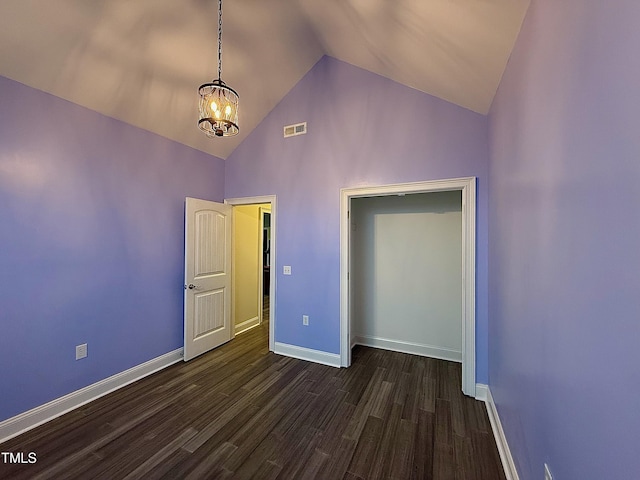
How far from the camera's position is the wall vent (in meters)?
3.33

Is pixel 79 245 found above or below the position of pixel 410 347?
above

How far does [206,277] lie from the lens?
3486 mm

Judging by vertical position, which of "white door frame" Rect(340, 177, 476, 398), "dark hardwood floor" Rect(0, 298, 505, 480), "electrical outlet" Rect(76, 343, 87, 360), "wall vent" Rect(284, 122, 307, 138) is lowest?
"dark hardwood floor" Rect(0, 298, 505, 480)

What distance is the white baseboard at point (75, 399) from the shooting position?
2.00m

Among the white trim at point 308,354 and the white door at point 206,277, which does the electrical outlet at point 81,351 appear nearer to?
the white door at point 206,277

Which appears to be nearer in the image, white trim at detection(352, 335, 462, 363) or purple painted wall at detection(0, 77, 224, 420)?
purple painted wall at detection(0, 77, 224, 420)

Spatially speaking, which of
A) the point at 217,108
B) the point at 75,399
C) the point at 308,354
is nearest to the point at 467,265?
the point at 308,354

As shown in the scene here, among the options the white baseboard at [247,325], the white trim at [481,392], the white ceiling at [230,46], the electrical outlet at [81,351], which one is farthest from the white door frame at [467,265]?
the electrical outlet at [81,351]

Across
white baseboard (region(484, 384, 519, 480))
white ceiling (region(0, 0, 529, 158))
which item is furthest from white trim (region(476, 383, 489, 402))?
white ceiling (region(0, 0, 529, 158))

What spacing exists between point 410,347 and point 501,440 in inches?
66.0

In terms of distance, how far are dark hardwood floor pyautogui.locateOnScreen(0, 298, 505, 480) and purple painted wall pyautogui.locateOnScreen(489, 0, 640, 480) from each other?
0.63 metres

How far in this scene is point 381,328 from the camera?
372 centimetres

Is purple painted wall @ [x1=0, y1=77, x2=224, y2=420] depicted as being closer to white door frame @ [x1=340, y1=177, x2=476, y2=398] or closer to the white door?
the white door

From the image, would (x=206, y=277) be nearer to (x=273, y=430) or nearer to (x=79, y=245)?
(x=79, y=245)
